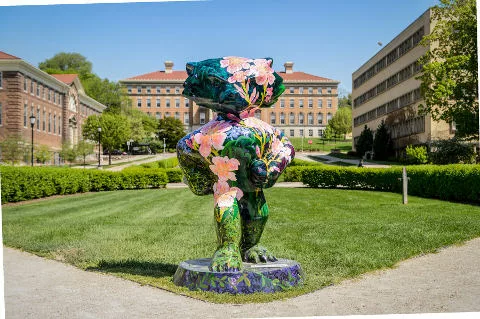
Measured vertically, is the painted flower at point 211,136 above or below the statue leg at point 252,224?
above

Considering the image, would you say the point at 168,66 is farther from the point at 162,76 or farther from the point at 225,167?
the point at 225,167

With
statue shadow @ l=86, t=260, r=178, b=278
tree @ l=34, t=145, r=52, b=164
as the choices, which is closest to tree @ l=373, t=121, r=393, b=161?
tree @ l=34, t=145, r=52, b=164

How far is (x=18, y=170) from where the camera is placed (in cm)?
1978

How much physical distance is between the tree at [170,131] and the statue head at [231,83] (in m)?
75.5

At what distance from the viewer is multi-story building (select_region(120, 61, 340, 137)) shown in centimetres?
9794

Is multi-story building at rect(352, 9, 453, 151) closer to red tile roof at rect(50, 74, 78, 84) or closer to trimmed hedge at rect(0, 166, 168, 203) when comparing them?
trimmed hedge at rect(0, 166, 168, 203)

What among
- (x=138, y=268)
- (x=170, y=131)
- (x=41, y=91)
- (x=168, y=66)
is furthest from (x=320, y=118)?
(x=138, y=268)

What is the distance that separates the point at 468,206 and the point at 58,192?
1630 cm

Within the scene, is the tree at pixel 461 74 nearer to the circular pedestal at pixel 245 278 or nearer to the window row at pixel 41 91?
the circular pedestal at pixel 245 278

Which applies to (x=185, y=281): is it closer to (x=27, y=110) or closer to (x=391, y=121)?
(x=27, y=110)

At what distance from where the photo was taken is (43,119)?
50.3 metres

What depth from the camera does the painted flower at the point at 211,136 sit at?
17.2 ft

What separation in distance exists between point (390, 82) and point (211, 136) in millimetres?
48862

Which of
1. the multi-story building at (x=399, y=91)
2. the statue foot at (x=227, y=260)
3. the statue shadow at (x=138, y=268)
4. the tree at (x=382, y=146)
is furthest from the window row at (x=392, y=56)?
the statue foot at (x=227, y=260)
